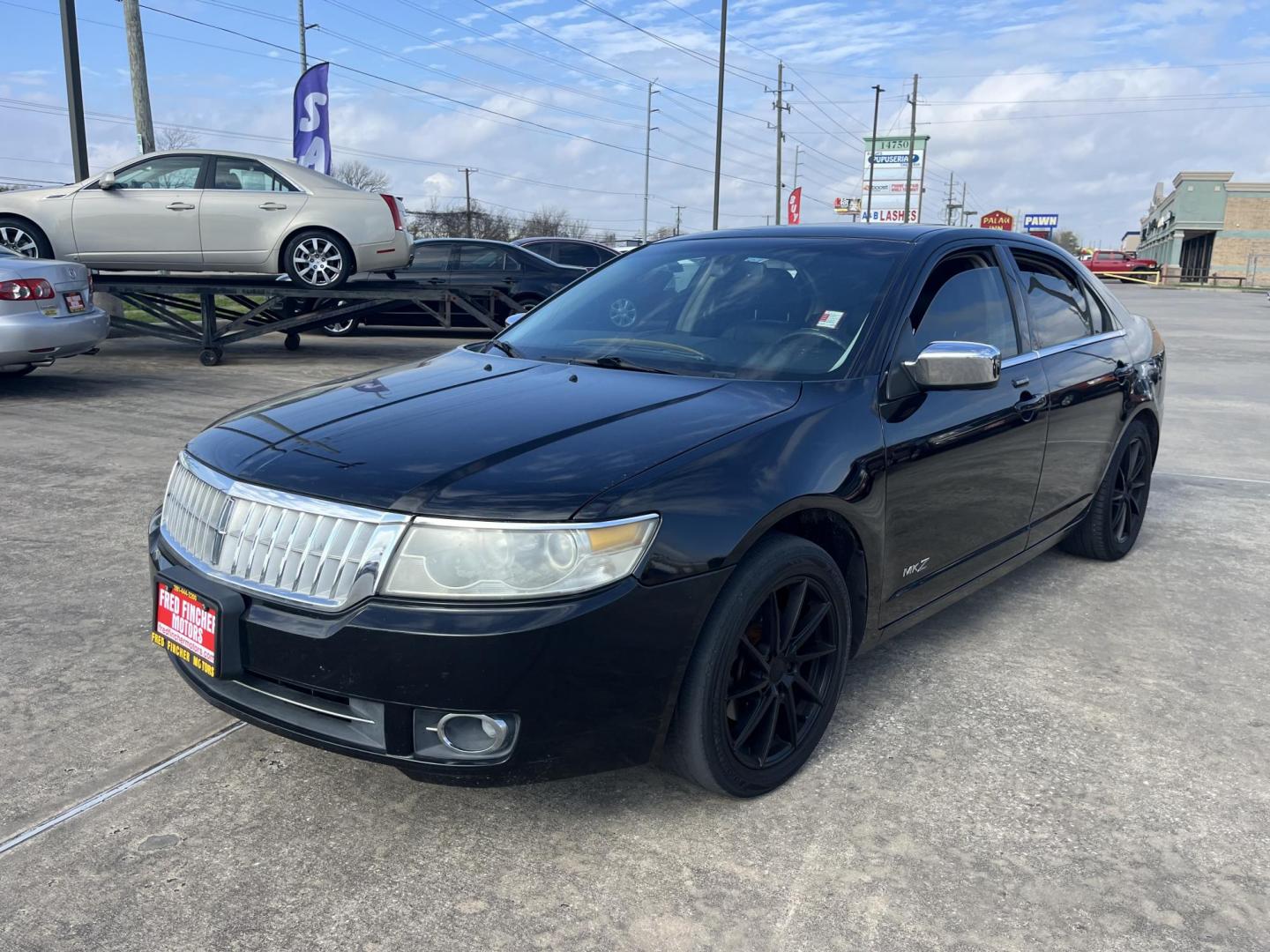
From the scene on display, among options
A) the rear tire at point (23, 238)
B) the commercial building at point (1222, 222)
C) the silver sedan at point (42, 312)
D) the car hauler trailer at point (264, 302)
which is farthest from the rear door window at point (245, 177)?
the commercial building at point (1222, 222)

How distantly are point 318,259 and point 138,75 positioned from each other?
20.7 ft

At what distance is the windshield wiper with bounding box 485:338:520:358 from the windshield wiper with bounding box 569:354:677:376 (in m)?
0.32

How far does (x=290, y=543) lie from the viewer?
2486 mm

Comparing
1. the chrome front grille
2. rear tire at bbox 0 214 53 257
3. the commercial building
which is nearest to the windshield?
the chrome front grille

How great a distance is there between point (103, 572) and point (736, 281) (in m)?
3.01

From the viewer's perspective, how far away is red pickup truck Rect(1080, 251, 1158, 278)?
195 feet

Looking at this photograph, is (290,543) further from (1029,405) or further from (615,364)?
(1029,405)

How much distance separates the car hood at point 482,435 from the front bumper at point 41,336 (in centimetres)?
660

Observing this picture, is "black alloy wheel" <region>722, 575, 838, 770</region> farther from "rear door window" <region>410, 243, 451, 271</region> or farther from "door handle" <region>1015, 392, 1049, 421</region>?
"rear door window" <region>410, 243, 451, 271</region>

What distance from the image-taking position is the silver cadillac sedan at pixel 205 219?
36.2ft

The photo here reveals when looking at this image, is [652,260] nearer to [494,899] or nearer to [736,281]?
[736,281]

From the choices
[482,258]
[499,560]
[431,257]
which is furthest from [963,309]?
[431,257]

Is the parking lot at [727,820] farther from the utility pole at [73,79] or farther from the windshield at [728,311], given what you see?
the utility pole at [73,79]

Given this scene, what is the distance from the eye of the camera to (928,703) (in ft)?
11.5
